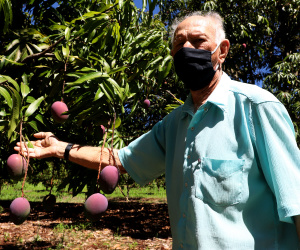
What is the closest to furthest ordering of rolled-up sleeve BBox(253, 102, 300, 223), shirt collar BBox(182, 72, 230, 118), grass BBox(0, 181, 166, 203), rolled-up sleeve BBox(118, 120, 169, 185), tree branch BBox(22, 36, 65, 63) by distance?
1. rolled-up sleeve BBox(253, 102, 300, 223)
2. shirt collar BBox(182, 72, 230, 118)
3. rolled-up sleeve BBox(118, 120, 169, 185)
4. tree branch BBox(22, 36, 65, 63)
5. grass BBox(0, 181, 166, 203)

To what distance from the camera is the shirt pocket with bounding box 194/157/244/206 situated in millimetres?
983

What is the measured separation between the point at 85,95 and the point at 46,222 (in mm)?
5414

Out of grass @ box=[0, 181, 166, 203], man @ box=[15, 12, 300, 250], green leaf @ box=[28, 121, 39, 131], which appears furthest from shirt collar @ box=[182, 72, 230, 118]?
grass @ box=[0, 181, 166, 203]

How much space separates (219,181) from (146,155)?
44 centimetres

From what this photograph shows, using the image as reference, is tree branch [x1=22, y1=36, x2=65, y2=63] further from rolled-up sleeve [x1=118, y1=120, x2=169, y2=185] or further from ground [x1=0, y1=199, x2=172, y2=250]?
ground [x1=0, y1=199, x2=172, y2=250]

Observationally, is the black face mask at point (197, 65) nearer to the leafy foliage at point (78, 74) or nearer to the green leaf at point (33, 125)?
the leafy foliage at point (78, 74)

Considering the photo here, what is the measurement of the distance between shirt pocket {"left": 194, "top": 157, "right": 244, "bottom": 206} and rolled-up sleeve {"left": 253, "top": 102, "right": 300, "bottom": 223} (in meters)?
0.08

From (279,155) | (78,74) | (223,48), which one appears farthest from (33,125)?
(279,155)

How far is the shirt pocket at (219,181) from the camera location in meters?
0.98

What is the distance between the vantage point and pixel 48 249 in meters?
4.23

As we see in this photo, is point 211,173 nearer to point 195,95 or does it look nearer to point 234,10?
point 195,95

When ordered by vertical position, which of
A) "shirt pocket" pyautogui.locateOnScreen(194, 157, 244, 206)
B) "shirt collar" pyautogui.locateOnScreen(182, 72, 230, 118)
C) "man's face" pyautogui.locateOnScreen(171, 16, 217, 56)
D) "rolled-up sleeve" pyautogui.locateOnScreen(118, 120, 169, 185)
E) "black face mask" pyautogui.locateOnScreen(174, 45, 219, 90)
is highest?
"man's face" pyautogui.locateOnScreen(171, 16, 217, 56)

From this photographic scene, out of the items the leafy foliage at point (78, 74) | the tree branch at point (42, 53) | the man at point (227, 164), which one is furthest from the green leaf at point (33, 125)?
the man at point (227, 164)

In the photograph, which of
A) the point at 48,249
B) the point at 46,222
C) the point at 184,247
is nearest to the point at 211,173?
the point at 184,247
